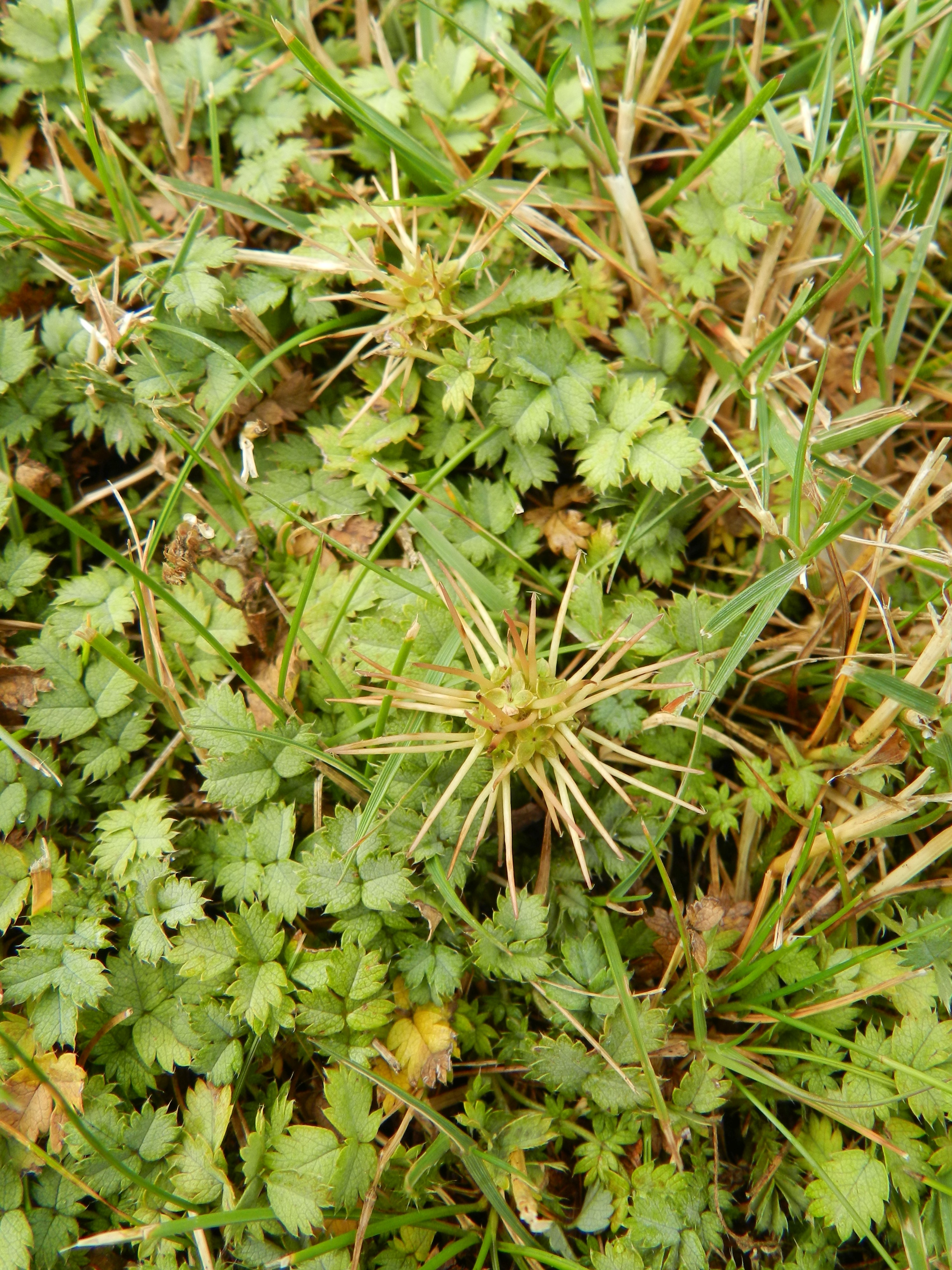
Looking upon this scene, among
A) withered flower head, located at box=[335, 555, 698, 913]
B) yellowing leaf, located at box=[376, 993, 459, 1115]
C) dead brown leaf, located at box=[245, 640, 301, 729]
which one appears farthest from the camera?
dead brown leaf, located at box=[245, 640, 301, 729]

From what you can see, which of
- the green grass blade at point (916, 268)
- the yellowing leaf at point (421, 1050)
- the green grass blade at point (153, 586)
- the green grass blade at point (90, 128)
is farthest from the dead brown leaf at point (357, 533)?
the green grass blade at point (916, 268)

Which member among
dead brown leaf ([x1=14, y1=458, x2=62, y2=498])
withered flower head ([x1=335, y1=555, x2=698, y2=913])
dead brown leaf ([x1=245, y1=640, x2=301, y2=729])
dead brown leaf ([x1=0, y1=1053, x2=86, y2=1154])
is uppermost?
dead brown leaf ([x1=14, y1=458, x2=62, y2=498])

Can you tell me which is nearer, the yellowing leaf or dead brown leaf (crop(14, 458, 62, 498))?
the yellowing leaf

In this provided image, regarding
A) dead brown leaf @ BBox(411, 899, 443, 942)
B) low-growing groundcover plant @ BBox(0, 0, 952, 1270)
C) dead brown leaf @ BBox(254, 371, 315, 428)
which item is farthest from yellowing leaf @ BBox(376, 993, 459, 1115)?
dead brown leaf @ BBox(254, 371, 315, 428)

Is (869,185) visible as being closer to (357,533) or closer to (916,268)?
(916,268)

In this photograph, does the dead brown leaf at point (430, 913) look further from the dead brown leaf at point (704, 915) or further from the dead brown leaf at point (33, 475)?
the dead brown leaf at point (33, 475)

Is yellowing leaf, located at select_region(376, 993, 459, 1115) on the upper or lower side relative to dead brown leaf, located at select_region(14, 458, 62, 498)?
lower

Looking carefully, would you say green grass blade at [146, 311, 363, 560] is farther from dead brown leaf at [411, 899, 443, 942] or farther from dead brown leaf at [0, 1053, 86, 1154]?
dead brown leaf at [0, 1053, 86, 1154]
